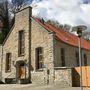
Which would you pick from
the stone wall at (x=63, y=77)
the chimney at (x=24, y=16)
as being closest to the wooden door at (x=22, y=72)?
the chimney at (x=24, y=16)

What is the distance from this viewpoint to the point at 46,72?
108 ft

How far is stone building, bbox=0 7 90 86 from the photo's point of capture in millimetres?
32812

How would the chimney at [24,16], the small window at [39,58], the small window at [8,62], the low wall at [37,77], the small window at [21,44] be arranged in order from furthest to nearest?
1. the small window at [8,62]
2. the small window at [21,44]
3. the chimney at [24,16]
4. the small window at [39,58]
5. the low wall at [37,77]

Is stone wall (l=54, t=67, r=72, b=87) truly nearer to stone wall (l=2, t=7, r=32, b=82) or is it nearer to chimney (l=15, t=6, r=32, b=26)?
stone wall (l=2, t=7, r=32, b=82)

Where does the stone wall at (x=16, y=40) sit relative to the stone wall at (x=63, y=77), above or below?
above

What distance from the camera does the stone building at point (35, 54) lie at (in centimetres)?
3281

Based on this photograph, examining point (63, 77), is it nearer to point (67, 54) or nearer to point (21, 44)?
point (67, 54)

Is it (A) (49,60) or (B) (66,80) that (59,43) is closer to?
(A) (49,60)

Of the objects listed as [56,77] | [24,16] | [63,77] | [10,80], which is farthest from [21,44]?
[63,77]

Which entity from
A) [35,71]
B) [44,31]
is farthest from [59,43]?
[35,71]

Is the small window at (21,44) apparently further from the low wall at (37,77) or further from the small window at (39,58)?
the low wall at (37,77)

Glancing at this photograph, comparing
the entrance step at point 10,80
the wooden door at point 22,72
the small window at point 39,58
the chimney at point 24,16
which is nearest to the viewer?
the small window at point 39,58

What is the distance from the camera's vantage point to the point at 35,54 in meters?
35.6

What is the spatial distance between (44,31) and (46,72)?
5.07 m
